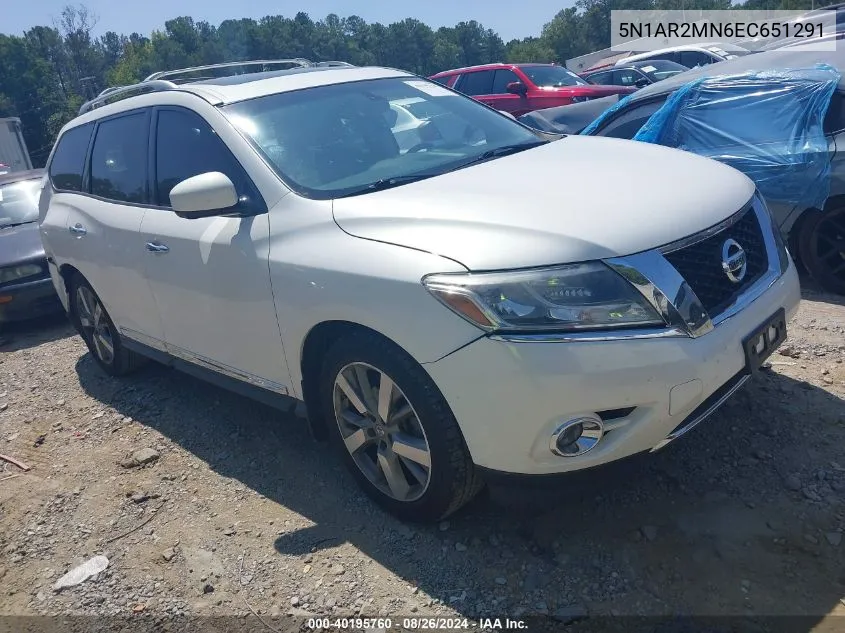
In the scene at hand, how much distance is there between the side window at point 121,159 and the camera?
3988mm

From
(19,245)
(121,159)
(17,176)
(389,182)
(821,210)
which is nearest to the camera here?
(389,182)

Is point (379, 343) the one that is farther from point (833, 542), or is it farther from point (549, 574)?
point (833, 542)

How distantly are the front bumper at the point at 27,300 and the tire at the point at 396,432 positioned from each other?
15.9 feet

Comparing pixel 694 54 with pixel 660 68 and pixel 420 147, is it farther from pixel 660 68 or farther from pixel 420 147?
pixel 420 147

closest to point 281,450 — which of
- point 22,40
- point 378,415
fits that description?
point 378,415

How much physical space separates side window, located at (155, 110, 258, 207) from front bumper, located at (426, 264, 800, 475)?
140cm

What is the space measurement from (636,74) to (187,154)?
505 inches

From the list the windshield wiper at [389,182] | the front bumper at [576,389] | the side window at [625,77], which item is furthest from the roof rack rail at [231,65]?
the side window at [625,77]

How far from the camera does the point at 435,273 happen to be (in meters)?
2.43

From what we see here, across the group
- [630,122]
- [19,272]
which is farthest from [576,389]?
[19,272]

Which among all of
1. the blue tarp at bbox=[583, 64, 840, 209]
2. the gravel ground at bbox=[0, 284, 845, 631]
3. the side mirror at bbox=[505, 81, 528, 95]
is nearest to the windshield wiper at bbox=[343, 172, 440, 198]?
the gravel ground at bbox=[0, 284, 845, 631]

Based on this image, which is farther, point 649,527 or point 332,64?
point 332,64

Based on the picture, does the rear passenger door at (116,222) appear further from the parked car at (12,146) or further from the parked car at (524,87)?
the parked car at (12,146)

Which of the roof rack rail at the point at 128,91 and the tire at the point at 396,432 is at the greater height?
the roof rack rail at the point at 128,91
